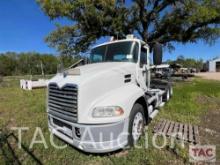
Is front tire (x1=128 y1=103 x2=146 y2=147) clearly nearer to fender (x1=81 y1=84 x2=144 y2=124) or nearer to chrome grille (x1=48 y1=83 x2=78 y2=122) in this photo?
fender (x1=81 y1=84 x2=144 y2=124)

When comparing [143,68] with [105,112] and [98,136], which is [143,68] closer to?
[105,112]

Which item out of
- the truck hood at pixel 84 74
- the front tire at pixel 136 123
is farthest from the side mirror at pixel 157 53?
the front tire at pixel 136 123

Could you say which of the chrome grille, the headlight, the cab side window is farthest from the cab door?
the chrome grille

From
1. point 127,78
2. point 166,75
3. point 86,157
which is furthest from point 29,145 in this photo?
point 166,75

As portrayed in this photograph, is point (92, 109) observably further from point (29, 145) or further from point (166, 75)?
point (166, 75)

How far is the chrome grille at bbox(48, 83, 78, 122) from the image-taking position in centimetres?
354

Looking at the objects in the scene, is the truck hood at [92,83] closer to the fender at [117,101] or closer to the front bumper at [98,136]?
the fender at [117,101]

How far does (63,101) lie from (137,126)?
5.20ft

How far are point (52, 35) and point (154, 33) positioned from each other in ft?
28.0

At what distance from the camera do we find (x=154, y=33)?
17.6 meters

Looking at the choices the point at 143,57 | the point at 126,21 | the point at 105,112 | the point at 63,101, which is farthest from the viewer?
the point at 126,21

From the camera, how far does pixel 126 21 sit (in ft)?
55.0

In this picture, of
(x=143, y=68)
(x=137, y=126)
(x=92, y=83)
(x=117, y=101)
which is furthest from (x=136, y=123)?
(x=143, y=68)

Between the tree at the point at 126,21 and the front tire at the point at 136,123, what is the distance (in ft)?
36.4
